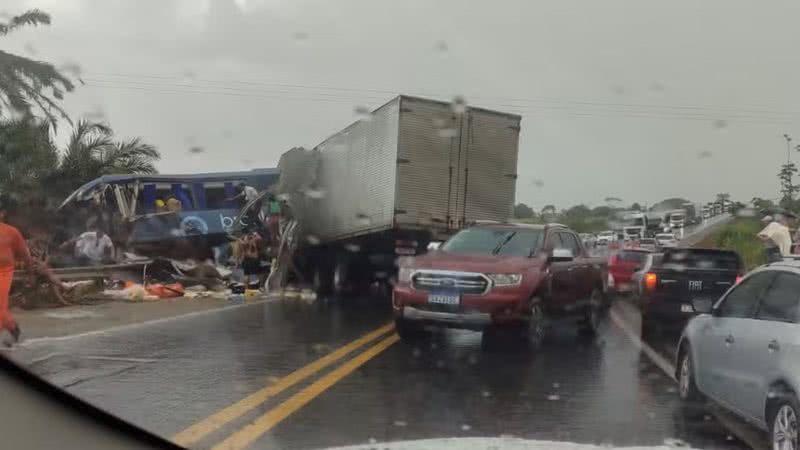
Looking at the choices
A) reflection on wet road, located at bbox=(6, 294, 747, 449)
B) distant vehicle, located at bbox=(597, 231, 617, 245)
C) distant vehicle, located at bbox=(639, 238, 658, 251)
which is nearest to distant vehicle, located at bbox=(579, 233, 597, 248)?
distant vehicle, located at bbox=(597, 231, 617, 245)

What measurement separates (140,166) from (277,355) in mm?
7360

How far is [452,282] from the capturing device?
382 inches

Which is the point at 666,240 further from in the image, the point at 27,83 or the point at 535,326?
the point at 27,83

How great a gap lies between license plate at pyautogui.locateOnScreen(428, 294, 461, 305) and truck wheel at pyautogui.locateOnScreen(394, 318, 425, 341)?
19.2 inches

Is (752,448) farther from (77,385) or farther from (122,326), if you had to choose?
(122,326)

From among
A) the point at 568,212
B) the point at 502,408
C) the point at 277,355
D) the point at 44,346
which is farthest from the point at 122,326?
the point at 502,408

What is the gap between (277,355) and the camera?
30.4 feet

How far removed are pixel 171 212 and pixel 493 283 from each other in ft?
33.7

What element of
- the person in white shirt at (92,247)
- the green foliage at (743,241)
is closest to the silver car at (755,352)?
the green foliage at (743,241)

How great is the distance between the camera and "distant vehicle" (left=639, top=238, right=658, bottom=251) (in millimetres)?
10891

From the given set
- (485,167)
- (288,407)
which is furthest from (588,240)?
(288,407)

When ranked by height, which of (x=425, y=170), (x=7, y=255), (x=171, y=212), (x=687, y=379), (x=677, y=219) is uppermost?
(x=425, y=170)

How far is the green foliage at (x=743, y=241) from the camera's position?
8.98m

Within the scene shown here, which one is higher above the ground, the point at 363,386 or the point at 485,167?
the point at 485,167
